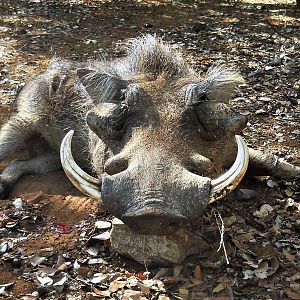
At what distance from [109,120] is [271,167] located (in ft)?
4.38

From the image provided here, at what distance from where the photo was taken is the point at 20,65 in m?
6.64

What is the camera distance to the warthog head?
2.39 m

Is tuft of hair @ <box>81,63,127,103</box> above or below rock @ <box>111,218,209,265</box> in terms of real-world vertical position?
above

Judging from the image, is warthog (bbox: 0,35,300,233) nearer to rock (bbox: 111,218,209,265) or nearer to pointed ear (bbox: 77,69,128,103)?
pointed ear (bbox: 77,69,128,103)

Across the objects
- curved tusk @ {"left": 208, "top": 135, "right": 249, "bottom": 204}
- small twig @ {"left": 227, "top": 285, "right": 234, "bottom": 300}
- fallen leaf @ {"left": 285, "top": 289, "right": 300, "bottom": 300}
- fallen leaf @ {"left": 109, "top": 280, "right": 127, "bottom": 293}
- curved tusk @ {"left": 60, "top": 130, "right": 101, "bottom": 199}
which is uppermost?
curved tusk @ {"left": 208, "top": 135, "right": 249, "bottom": 204}

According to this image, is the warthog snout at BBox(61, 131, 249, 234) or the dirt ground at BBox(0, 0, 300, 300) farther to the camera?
the dirt ground at BBox(0, 0, 300, 300)

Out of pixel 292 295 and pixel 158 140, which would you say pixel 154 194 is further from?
pixel 292 295

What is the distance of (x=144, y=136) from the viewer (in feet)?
9.12

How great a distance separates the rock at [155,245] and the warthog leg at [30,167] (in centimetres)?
135

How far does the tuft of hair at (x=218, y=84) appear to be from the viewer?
3.19m

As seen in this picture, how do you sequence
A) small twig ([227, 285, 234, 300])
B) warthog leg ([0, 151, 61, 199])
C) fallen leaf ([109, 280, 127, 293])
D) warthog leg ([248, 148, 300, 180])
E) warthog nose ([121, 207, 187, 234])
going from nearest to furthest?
warthog nose ([121, 207, 187, 234]) → small twig ([227, 285, 234, 300]) → fallen leaf ([109, 280, 127, 293]) → warthog leg ([248, 148, 300, 180]) → warthog leg ([0, 151, 61, 199])

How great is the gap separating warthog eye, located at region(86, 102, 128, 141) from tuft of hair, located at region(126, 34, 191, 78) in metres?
0.41

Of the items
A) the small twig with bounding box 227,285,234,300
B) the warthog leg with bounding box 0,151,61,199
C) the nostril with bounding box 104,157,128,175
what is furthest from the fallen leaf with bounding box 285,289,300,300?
the warthog leg with bounding box 0,151,61,199

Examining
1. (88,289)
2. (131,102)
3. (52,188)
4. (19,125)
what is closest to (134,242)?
(88,289)
